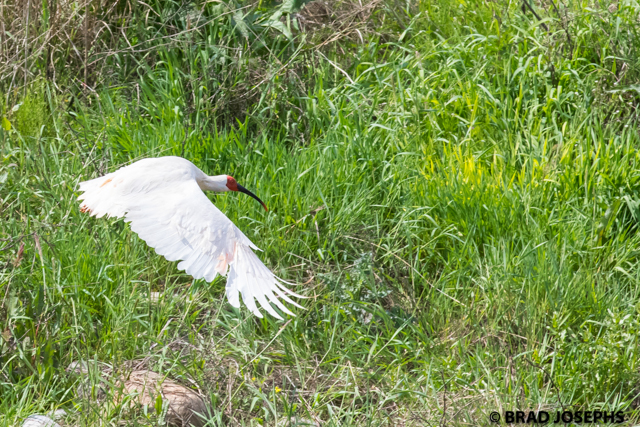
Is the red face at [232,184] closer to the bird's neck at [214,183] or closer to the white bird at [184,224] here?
the bird's neck at [214,183]

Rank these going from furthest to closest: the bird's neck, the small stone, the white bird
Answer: the bird's neck, the white bird, the small stone

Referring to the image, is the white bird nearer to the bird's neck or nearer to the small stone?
the bird's neck

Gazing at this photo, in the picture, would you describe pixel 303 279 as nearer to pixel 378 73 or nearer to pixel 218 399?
pixel 218 399

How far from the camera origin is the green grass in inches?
133

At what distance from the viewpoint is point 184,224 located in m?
3.38

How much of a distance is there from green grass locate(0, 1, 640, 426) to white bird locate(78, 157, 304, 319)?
0.34 metres

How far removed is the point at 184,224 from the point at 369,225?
1206 millimetres

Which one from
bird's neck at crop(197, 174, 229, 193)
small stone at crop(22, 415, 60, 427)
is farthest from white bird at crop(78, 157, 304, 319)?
small stone at crop(22, 415, 60, 427)

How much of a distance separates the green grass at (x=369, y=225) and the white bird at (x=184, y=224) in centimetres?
34

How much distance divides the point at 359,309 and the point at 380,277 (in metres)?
0.29

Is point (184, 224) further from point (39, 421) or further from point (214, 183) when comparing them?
point (39, 421)

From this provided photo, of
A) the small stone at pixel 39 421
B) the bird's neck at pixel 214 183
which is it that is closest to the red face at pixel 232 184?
the bird's neck at pixel 214 183

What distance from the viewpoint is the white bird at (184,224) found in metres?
3.20

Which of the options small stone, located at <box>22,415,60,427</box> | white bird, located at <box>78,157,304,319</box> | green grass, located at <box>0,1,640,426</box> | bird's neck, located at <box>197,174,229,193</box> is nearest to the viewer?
small stone, located at <box>22,415,60,427</box>
